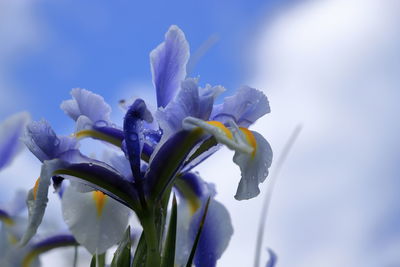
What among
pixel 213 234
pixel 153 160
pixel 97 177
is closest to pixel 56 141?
pixel 97 177

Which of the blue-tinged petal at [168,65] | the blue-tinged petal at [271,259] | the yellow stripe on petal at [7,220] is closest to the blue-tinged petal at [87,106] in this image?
the blue-tinged petal at [168,65]

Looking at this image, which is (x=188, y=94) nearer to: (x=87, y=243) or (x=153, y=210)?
(x=153, y=210)

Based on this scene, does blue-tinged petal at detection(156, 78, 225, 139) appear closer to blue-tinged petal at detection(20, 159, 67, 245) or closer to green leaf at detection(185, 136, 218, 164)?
green leaf at detection(185, 136, 218, 164)

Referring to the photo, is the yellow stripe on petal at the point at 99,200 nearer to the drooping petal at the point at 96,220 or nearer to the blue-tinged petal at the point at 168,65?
the drooping petal at the point at 96,220

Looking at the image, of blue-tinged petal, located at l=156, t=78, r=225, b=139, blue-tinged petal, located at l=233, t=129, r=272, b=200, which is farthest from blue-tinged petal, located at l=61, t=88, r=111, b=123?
blue-tinged petal, located at l=233, t=129, r=272, b=200

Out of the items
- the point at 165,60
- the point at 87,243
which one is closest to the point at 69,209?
the point at 87,243

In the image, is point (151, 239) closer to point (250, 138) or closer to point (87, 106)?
point (250, 138)
